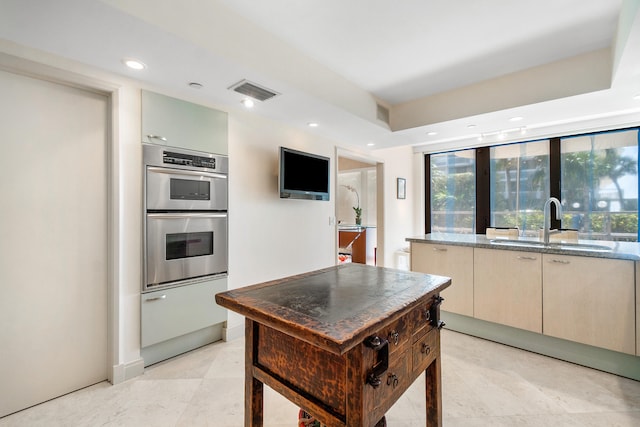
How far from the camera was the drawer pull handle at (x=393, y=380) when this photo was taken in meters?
1.04

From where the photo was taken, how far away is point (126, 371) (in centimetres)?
208

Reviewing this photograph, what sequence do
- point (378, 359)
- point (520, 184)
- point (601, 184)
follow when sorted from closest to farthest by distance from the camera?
point (378, 359) < point (601, 184) < point (520, 184)

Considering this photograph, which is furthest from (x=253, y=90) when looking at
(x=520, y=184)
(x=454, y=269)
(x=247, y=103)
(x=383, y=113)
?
(x=520, y=184)

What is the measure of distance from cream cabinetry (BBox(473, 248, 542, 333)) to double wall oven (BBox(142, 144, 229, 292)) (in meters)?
2.47

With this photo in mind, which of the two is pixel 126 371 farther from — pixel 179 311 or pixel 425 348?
pixel 425 348

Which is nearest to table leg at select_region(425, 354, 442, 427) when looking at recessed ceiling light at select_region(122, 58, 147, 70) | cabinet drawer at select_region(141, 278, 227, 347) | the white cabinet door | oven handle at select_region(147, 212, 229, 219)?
cabinet drawer at select_region(141, 278, 227, 347)

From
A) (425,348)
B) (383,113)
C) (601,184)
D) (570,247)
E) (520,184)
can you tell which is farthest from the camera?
(520,184)

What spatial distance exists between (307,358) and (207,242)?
5.94ft

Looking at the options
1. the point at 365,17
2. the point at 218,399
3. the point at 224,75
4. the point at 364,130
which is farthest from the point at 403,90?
the point at 218,399

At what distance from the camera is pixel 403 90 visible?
303cm

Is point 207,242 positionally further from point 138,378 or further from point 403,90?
point 403,90

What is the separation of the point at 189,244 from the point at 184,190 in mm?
459

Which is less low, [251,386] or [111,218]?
[111,218]

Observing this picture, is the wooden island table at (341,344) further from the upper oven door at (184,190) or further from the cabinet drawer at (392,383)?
the upper oven door at (184,190)
